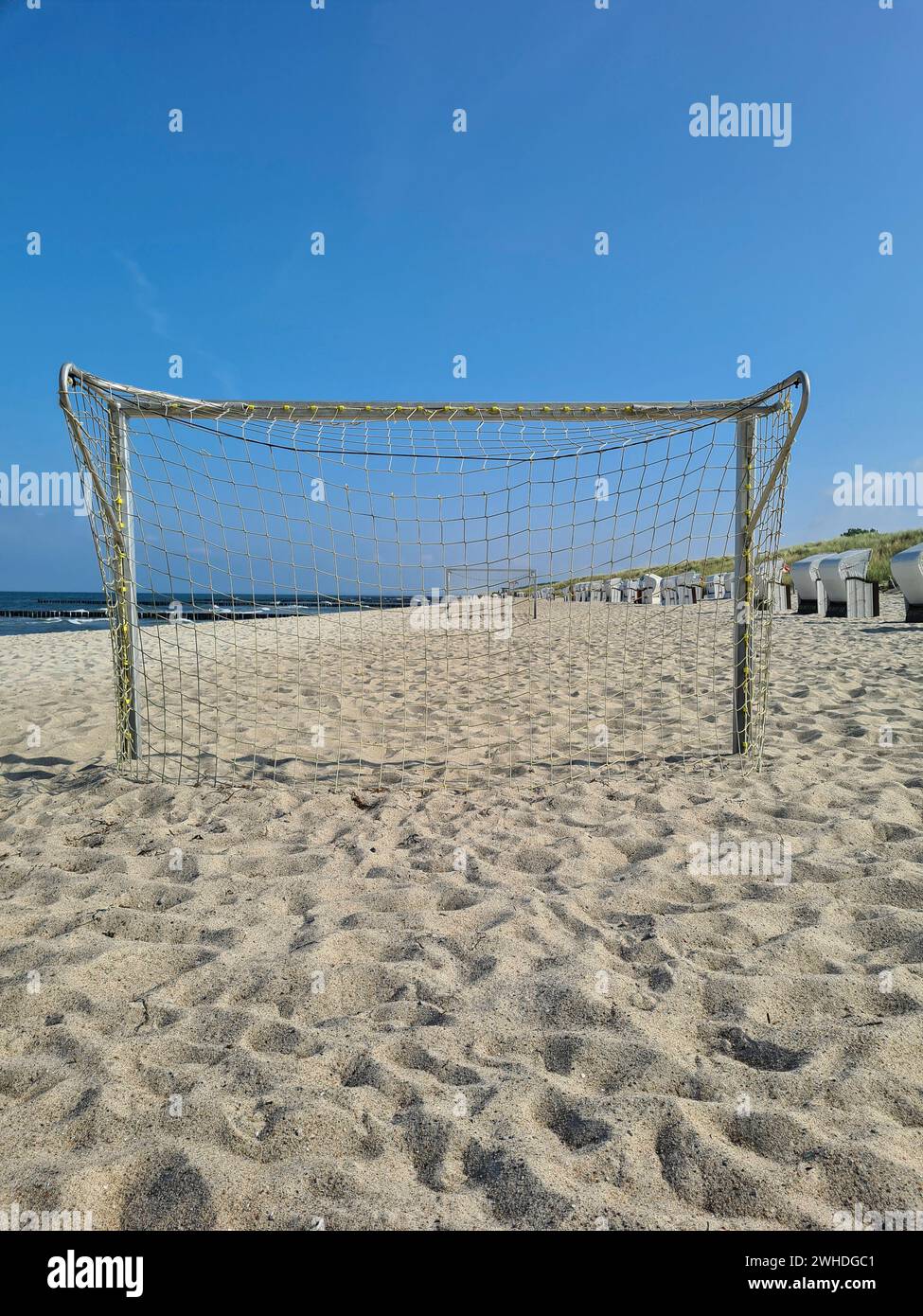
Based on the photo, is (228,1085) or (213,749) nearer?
(228,1085)

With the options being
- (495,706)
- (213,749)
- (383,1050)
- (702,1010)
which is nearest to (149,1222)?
(383,1050)

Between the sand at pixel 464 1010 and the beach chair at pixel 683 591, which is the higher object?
the beach chair at pixel 683 591

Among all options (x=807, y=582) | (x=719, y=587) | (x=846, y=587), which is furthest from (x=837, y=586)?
(x=719, y=587)

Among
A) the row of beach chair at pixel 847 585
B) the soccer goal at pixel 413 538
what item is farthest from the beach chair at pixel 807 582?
the soccer goal at pixel 413 538

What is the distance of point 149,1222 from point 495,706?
484cm

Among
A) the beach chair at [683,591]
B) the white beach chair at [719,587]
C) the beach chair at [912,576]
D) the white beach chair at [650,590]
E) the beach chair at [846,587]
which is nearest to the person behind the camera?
the beach chair at [912,576]

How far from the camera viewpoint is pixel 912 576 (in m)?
10.2

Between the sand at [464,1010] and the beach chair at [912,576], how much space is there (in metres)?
7.85

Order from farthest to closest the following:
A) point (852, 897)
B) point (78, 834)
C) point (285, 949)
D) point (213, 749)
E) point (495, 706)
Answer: point (495, 706), point (213, 749), point (78, 834), point (852, 897), point (285, 949)

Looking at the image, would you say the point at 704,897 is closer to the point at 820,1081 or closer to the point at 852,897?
the point at 852,897

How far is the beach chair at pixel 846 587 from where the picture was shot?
12.8 meters

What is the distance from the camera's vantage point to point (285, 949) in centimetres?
225

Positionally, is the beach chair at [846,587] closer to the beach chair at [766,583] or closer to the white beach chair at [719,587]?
the white beach chair at [719,587]

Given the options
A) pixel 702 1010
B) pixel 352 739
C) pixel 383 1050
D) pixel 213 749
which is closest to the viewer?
pixel 383 1050
